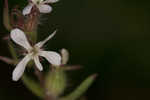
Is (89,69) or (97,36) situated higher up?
(97,36)

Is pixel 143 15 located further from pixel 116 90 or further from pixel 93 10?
pixel 116 90

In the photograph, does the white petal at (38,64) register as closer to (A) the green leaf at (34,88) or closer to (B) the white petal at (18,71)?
(B) the white petal at (18,71)

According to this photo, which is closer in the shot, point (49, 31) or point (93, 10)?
point (49, 31)

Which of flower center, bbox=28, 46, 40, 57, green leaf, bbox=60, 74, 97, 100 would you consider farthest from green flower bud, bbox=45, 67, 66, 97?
flower center, bbox=28, 46, 40, 57

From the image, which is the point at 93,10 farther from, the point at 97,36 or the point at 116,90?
the point at 116,90

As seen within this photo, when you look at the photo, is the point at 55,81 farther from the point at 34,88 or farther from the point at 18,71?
the point at 18,71

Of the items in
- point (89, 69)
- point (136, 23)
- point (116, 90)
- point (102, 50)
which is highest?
point (136, 23)

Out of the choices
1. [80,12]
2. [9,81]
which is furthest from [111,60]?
[9,81]

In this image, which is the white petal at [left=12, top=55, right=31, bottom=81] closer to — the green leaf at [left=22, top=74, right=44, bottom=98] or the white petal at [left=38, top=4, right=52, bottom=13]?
the white petal at [left=38, top=4, right=52, bottom=13]
